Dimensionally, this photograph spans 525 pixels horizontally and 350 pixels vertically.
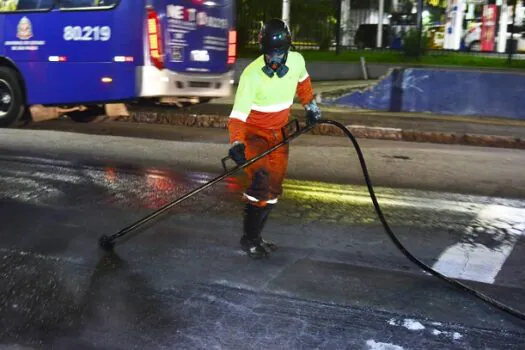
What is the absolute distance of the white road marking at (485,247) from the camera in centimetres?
493

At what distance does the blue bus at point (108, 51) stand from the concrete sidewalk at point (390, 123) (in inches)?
81.2

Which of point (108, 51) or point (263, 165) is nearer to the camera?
point (263, 165)

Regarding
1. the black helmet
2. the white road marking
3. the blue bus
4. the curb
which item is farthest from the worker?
the curb

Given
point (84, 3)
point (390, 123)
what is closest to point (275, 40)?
point (84, 3)

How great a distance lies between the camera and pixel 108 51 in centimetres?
997

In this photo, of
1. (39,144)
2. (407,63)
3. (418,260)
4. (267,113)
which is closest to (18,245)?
(267,113)

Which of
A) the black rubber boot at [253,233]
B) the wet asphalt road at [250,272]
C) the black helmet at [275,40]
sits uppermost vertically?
the black helmet at [275,40]

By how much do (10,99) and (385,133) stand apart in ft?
21.0

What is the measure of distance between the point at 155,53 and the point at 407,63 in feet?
29.4

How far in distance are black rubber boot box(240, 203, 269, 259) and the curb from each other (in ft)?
20.1

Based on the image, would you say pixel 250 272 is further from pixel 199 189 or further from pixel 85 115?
pixel 85 115

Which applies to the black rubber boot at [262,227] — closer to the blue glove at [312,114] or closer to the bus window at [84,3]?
the blue glove at [312,114]

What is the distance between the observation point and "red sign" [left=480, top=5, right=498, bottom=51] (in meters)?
18.8

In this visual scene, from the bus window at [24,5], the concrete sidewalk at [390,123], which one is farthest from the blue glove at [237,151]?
the concrete sidewalk at [390,123]
